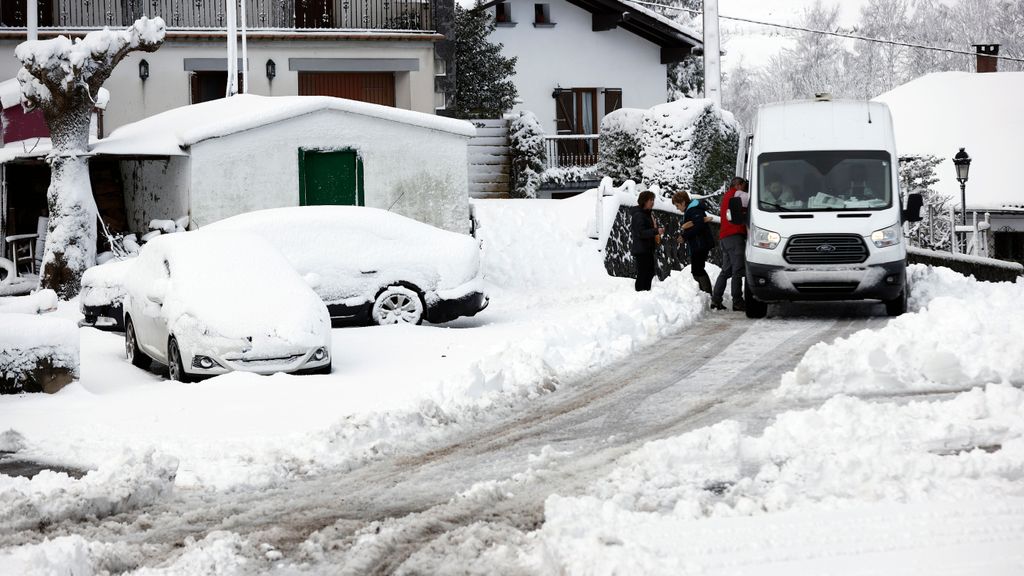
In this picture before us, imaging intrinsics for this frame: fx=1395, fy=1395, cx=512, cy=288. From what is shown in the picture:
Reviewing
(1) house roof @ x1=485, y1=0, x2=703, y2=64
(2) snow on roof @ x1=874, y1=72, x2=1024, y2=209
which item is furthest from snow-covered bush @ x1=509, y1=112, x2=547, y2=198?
(2) snow on roof @ x1=874, y1=72, x2=1024, y2=209

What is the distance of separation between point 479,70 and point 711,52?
7.58 metres

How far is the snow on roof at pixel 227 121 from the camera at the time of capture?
22969 mm

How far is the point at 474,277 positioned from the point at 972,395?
31.1 ft

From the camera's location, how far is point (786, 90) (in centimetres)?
8162

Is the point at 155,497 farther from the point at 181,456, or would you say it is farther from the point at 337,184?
the point at 337,184

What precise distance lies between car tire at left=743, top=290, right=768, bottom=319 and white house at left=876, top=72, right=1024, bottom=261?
78.8ft

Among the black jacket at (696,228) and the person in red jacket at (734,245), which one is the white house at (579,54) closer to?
the black jacket at (696,228)

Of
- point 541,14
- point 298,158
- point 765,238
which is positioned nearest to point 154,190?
point 298,158

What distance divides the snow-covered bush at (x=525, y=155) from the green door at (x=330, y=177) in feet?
32.0

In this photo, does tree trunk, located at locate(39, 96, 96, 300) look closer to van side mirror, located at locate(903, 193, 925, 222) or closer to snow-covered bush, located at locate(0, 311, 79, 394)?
snow-covered bush, located at locate(0, 311, 79, 394)

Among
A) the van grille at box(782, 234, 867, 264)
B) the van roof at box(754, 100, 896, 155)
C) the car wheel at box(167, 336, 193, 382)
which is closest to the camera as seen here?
the car wheel at box(167, 336, 193, 382)

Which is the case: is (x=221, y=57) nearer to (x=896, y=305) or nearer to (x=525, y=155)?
(x=525, y=155)

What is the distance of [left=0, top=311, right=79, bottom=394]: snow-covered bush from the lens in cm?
1207

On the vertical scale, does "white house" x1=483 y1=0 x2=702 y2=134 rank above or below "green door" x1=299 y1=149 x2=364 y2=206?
above
